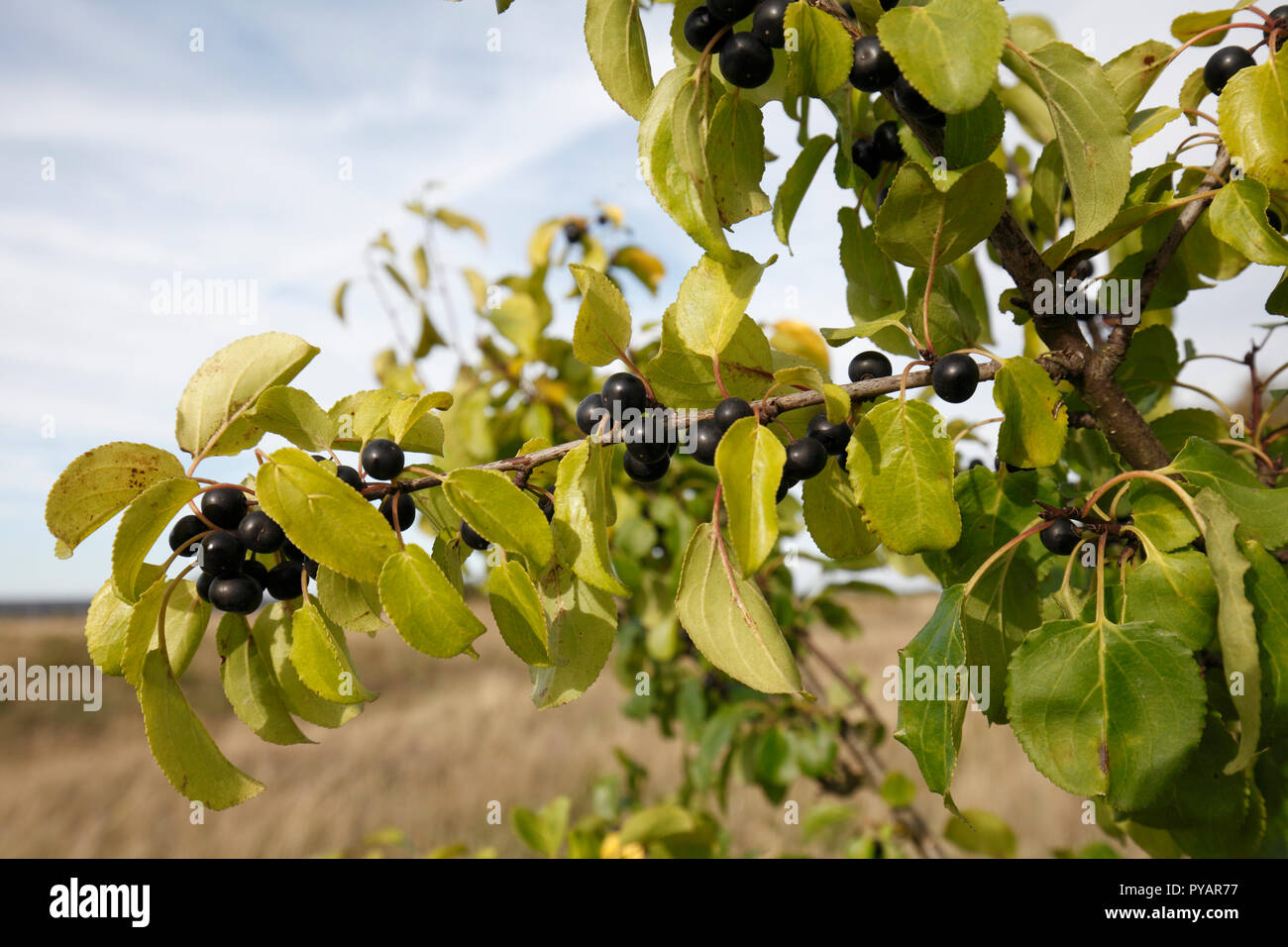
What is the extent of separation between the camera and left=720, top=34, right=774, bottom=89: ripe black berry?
0.77 metres

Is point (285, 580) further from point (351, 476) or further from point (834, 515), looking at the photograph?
point (834, 515)

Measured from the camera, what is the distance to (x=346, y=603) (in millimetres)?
813

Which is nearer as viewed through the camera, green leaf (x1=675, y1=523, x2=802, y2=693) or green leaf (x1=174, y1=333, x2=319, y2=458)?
green leaf (x1=675, y1=523, x2=802, y2=693)

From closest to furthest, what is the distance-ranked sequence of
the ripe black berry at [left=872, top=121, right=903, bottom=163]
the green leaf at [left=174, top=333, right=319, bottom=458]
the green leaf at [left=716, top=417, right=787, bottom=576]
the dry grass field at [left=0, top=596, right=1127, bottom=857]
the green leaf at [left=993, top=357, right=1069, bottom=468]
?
the green leaf at [left=716, top=417, right=787, bottom=576], the green leaf at [left=993, top=357, right=1069, bottom=468], the green leaf at [left=174, top=333, right=319, bottom=458], the ripe black berry at [left=872, top=121, right=903, bottom=163], the dry grass field at [left=0, top=596, right=1127, bottom=857]

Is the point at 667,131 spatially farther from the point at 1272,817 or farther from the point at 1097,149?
the point at 1272,817

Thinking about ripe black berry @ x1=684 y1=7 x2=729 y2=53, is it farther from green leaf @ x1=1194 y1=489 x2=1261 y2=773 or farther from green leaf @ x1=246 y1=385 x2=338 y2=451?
green leaf @ x1=1194 y1=489 x2=1261 y2=773

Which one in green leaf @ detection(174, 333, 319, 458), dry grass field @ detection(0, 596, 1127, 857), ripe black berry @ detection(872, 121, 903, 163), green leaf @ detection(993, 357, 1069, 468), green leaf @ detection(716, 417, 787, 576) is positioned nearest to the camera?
green leaf @ detection(716, 417, 787, 576)

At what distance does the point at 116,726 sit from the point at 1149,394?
32.7ft

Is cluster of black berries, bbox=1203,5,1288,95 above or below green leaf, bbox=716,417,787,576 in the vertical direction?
above

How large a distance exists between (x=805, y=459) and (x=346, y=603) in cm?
49

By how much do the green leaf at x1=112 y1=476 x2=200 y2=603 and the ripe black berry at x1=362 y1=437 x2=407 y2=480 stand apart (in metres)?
0.16

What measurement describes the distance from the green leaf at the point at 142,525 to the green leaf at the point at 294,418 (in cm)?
11

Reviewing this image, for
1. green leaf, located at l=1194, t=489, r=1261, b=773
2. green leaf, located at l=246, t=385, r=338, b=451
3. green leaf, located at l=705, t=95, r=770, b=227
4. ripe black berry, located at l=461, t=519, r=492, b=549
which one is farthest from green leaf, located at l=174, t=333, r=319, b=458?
green leaf, located at l=1194, t=489, r=1261, b=773
